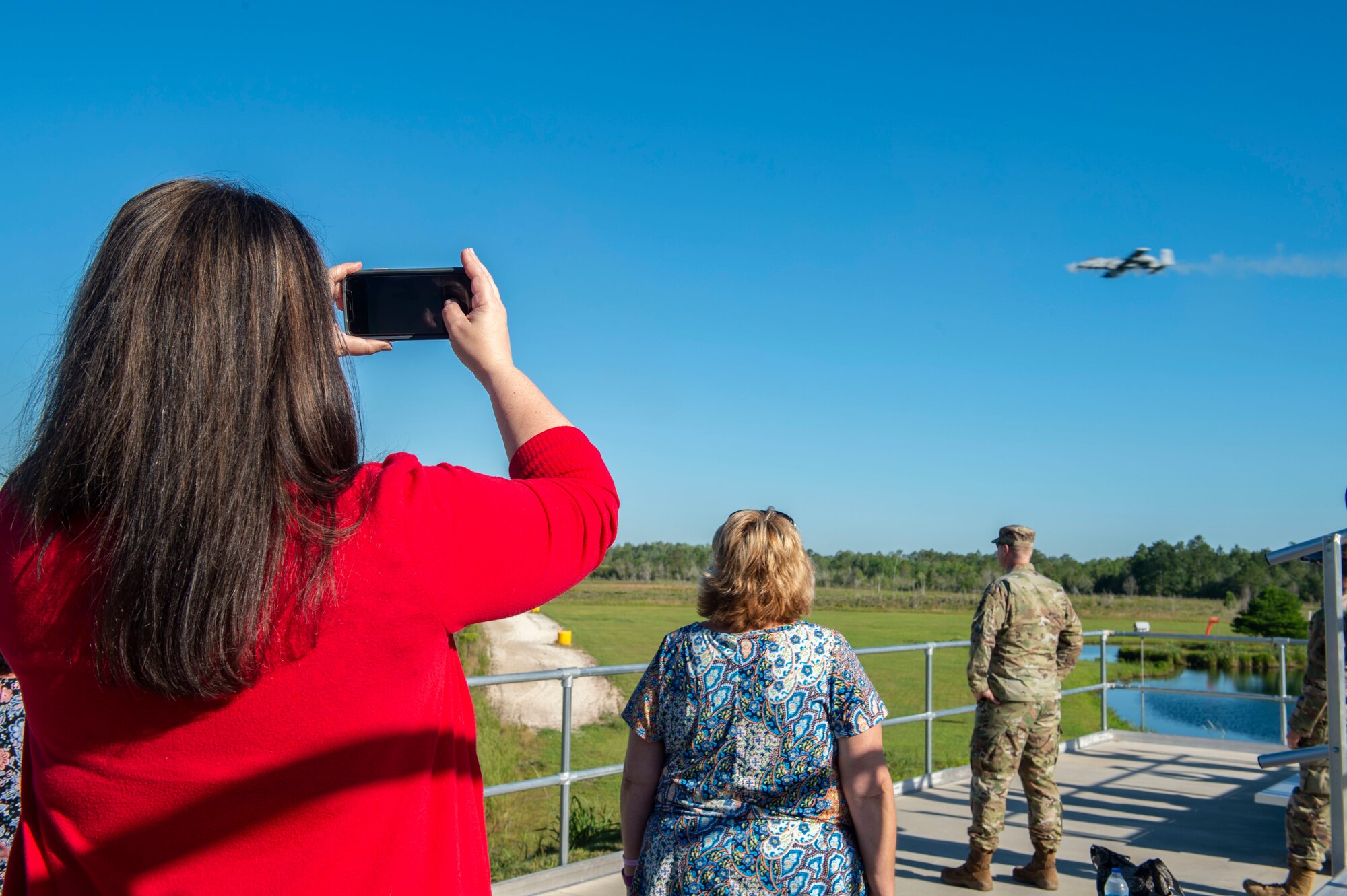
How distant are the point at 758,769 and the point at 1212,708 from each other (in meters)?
71.0

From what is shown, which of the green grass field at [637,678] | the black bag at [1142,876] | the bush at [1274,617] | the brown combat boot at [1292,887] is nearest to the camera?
the black bag at [1142,876]

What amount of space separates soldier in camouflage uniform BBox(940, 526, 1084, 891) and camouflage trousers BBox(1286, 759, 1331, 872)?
1052mm

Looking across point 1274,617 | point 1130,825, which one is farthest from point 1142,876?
point 1274,617

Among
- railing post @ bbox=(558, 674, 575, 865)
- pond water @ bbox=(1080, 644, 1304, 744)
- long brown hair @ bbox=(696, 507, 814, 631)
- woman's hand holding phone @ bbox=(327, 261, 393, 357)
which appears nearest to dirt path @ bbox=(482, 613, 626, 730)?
pond water @ bbox=(1080, 644, 1304, 744)

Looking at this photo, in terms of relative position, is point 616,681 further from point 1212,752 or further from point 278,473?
point 278,473

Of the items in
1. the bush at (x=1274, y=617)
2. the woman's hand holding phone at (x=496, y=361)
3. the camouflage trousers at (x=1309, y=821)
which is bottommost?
the bush at (x=1274, y=617)

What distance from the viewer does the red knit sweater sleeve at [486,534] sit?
0.88 meters

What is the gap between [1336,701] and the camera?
262 cm

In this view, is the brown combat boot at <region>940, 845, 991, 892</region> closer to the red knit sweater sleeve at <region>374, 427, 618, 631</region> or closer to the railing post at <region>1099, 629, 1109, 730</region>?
the railing post at <region>1099, 629, 1109, 730</region>

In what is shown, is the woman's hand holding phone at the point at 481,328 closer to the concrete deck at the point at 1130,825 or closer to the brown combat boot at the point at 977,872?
the concrete deck at the point at 1130,825

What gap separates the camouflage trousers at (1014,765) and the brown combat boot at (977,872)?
4 centimetres

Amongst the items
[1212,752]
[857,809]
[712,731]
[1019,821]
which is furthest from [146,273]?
[1212,752]

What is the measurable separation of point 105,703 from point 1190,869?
6.06 meters

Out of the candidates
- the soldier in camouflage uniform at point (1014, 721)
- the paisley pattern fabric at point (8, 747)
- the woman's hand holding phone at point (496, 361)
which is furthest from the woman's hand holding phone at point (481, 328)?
the soldier in camouflage uniform at point (1014, 721)
